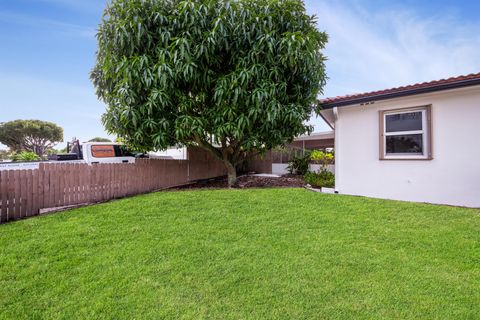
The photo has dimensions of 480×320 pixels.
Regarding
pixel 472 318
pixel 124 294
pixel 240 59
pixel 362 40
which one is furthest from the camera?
pixel 362 40

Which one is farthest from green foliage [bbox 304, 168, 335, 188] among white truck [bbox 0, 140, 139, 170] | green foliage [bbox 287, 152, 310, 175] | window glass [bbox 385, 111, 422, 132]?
white truck [bbox 0, 140, 139, 170]

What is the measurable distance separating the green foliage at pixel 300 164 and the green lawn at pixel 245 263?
7.44 metres

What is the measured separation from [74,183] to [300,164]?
9815 millimetres

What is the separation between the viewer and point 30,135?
3719 cm

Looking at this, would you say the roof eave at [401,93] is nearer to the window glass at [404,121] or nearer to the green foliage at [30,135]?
the window glass at [404,121]

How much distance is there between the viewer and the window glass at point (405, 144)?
20.0 ft

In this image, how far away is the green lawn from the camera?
2.33 meters

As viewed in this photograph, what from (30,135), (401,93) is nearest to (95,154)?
(401,93)

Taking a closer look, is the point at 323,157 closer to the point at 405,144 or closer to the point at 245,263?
the point at 405,144

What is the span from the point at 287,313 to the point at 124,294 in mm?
1645

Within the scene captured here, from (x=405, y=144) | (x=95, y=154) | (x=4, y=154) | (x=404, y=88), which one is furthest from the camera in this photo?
(x=4, y=154)

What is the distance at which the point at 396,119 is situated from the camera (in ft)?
21.0

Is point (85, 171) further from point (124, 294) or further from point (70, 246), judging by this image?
point (124, 294)

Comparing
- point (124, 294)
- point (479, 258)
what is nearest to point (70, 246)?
point (124, 294)
